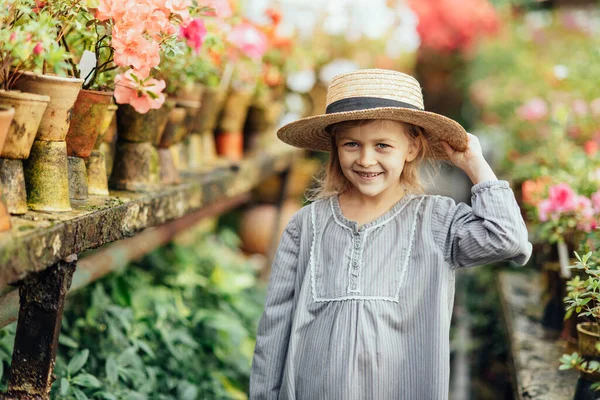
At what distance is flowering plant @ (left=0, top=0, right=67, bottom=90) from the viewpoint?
1.54 m

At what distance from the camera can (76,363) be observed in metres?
2.33

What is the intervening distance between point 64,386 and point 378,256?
103 centimetres

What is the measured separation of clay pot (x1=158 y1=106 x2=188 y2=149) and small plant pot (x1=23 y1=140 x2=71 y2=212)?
0.98 metres

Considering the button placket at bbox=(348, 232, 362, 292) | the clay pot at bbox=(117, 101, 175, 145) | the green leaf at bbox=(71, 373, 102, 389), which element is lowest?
the green leaf at bbox=(71, 373, 102, 389)

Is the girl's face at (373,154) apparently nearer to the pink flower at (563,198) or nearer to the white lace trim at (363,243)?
the white lace trim at (363,243)

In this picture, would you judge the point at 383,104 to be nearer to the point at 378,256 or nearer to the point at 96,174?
the point at 378,256

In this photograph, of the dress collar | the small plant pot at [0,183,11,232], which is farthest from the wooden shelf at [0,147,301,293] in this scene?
the dress collar

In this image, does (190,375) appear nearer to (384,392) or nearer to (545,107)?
(384,392)

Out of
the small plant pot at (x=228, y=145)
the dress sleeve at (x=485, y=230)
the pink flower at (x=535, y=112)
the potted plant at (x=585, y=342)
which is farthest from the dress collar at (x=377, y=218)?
the pink flower at (x=535, y=112)

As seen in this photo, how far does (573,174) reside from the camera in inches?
132

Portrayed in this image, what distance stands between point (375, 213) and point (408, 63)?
18.4 feet

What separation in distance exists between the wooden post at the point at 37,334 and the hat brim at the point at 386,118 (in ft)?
2.43

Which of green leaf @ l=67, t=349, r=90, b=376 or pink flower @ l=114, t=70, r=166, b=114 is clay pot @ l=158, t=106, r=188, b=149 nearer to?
pink flower @ l=114, t=70, r=166, b=114

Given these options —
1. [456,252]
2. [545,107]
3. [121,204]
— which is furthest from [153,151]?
[545,107]
